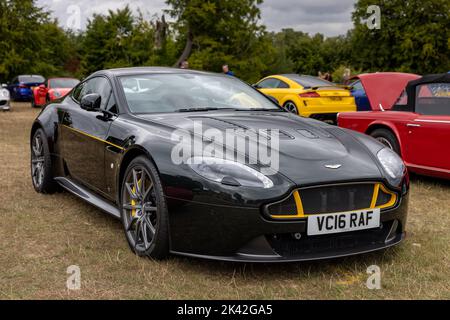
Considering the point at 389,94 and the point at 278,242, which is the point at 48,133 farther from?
the point at 389,94

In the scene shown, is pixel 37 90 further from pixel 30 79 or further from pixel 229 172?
pixel 229 172

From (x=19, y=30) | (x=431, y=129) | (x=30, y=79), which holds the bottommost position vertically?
(x=431, y=129)

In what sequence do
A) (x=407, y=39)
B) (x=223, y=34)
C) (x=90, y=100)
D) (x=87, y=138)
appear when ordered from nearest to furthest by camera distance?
(x=90, y=100)
(x=87, y=138)
(x=223, y=34)
(x=407, y=39)

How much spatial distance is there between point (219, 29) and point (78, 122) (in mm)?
34285

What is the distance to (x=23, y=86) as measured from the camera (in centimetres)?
2691

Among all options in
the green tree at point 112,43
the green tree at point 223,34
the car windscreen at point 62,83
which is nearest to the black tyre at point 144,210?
the car windscreen at point 62,83

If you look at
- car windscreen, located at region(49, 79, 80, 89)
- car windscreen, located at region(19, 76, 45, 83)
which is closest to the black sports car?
car windscreen, located at region(49, 79, 80, 89)

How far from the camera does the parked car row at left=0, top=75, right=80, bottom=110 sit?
19.2 meters

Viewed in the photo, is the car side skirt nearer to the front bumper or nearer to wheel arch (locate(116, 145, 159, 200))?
wheel arch (locate(116, 145, 159, 200))

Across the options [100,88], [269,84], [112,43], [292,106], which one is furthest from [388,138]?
[112,43]

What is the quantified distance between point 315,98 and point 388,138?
16.8ft

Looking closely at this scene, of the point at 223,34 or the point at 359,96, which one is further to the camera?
the point at 223,34
